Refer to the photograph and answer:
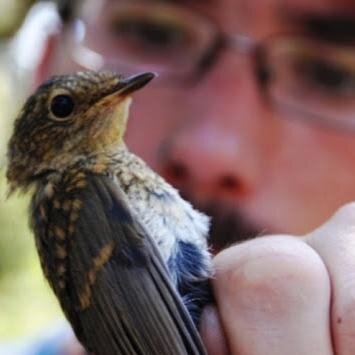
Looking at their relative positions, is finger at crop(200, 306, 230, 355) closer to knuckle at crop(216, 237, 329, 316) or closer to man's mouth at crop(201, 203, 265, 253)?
knuckle at crop(216, 237, 329, 316)

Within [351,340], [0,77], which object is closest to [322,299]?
[351,340]

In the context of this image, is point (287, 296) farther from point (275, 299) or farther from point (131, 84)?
point (131, 84)

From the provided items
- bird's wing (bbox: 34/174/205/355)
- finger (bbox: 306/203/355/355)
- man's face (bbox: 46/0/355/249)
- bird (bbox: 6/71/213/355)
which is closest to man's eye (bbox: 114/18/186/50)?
man's face (bbox: 46/0/355/249)

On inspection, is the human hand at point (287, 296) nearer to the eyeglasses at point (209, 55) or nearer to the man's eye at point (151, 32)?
the eyeglasses at point (209, 55)

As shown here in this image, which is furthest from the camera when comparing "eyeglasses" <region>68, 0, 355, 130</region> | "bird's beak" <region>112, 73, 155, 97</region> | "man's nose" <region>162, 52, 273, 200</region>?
"eyeglasses" <region>68, 0, 355, 130</region>

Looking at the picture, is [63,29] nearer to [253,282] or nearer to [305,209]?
[305,209]

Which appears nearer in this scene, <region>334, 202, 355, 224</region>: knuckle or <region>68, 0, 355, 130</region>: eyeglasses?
<region>334, 202, 355, 224</region>: knuckle
